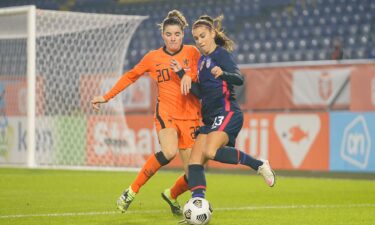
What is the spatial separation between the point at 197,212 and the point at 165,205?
7.57ft

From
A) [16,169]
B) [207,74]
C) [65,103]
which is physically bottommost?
[16,169]

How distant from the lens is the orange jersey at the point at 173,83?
7434 mm

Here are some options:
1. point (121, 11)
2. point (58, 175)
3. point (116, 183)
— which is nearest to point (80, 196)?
point (116, 183)

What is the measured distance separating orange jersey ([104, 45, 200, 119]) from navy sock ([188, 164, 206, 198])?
2.61 ft

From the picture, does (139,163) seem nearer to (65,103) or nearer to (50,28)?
(65,103)

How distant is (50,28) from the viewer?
14672 millimetres

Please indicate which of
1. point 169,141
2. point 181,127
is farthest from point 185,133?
point 169,141

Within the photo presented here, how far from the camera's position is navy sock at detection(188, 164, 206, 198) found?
259 inches

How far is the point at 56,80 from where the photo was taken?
14773mm

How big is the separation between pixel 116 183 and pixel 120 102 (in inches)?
136

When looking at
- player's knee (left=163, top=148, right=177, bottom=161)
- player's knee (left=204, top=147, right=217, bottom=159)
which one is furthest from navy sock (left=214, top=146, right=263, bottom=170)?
player's knee (left=163, top=148, right=177, bottom=161)

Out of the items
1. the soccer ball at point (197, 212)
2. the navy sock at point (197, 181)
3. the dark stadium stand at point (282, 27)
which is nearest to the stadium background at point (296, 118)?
the dark stadium stand at point (282, 27)

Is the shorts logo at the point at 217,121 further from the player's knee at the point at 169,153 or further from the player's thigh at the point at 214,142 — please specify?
the player's knee at the point at 169,153

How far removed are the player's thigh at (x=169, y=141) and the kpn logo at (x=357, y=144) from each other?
23.5 feet
